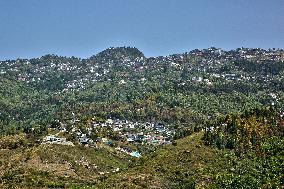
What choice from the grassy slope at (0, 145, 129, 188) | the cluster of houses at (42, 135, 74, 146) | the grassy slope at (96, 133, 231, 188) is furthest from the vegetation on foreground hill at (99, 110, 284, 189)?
the cluster of houses at (42, 135, 74, 146)

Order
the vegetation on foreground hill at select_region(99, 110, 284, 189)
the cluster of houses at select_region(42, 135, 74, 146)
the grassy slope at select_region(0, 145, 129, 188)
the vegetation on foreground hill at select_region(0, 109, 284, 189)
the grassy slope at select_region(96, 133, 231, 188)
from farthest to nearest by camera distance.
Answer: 1. the cluster of houses at select_region(42, 135, 74, 146)
2. the grassy slope at select_region(0, 145, 129, 188)
3. the grassy slope at select_region(96, 133, 231, 188)
4. the vegetation on foreground hill at select_region(0, 109, 284, 189)
5. the vegetation on foreground hill at select_region(99, 110, 284, 189)

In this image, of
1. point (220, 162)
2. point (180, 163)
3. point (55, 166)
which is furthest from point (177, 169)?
point (55, 166)

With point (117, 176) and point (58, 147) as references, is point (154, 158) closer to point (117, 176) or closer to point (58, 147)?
point (117, 176)

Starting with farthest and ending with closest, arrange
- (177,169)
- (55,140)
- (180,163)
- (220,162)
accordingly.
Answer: (55,140) < (180,163) < (220,162) < (177,169)

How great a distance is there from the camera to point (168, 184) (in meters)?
128

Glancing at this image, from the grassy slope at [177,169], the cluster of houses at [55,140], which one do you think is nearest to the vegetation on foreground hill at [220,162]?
the grassy slope at [177,169]

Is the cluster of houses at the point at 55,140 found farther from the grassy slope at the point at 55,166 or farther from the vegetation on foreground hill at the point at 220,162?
the vegetation on foreground hill at the point at 220,162

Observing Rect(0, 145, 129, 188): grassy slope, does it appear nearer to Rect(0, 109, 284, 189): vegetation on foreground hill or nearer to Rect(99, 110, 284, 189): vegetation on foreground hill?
Rect(0, 109, 284, 189): vegetation on foreground hill

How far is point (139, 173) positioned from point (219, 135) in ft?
110

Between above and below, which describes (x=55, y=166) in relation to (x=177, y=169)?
below

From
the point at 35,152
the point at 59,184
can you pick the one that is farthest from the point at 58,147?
the point at 59,184

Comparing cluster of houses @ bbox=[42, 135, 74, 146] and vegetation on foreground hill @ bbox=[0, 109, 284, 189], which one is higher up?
cluster of houses @ bbox=[42, 135, 74, 146]

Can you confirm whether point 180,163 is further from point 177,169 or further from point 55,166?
point 55,166

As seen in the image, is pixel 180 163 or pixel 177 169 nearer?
pixel 177 169
